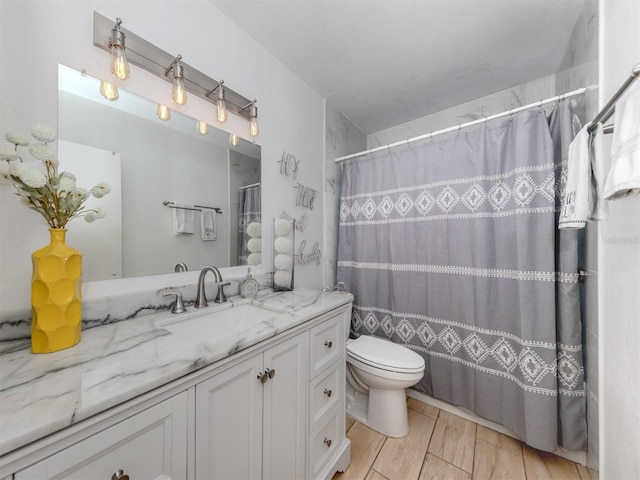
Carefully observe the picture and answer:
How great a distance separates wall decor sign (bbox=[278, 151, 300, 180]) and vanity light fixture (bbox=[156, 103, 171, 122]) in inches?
26.1

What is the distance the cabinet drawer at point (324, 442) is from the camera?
108 cm

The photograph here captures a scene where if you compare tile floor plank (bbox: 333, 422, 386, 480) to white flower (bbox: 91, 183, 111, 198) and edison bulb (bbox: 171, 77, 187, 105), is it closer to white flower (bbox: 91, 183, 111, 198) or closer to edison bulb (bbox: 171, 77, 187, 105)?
white flower (bbox: 91, 183, 111, 198)

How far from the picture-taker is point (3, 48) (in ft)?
2.37

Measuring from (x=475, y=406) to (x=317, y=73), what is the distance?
2491 millimetres

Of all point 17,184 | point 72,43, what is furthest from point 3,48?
point 17,184

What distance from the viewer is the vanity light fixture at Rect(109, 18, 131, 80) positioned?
0.91 m

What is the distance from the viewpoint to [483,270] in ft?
5.02

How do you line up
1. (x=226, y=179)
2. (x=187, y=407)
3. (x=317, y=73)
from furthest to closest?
(x=317, y=73)
(x=226, y=179)
(x=187, y=407)

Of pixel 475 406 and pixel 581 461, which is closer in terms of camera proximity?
pixel 581 461

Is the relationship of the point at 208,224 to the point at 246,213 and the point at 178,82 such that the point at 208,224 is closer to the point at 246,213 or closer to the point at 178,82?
the point at 246,213

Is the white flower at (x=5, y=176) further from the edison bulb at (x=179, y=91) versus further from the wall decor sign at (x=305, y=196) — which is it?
the wall decor sign at (x=305, y=196)

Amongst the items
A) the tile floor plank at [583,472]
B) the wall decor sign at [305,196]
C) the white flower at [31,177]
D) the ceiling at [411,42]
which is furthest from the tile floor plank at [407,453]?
the ceiling at [411,42]

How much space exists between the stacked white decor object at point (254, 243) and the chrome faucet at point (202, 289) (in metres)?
0.24

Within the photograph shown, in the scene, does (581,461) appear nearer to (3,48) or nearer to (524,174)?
(524,174)
